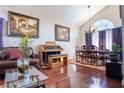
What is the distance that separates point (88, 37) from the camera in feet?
20.6

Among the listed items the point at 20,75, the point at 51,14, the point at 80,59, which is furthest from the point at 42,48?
the point at 20,75

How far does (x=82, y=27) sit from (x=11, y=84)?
5282 millimetres

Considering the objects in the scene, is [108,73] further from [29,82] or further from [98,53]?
[29,82]

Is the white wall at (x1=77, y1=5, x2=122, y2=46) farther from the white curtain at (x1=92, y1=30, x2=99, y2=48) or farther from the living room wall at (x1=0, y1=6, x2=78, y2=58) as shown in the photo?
the white curtain at (x1=92, y1=30, x2=99, y2=48)

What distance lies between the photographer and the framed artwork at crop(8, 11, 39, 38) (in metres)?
4.71

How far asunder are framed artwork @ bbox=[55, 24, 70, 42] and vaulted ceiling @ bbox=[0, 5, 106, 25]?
1.16ft

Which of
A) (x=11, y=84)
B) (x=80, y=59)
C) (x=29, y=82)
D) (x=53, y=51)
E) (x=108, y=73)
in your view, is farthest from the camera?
(x=80, y=59)

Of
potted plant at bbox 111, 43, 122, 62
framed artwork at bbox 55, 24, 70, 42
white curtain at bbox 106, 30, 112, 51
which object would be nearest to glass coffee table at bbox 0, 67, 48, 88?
potted plant at bbox 111, 43, 122, 62

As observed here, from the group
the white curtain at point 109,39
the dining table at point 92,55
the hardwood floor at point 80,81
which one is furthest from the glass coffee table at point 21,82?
the white curtain at point 109,39

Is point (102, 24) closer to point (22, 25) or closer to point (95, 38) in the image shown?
point (95, 38)

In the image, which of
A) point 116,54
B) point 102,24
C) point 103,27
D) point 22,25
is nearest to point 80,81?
point 116,54

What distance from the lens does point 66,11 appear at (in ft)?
20.4

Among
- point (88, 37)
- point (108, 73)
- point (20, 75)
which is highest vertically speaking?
point (88, 37)

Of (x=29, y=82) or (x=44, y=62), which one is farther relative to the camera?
(x=44, y=62)
